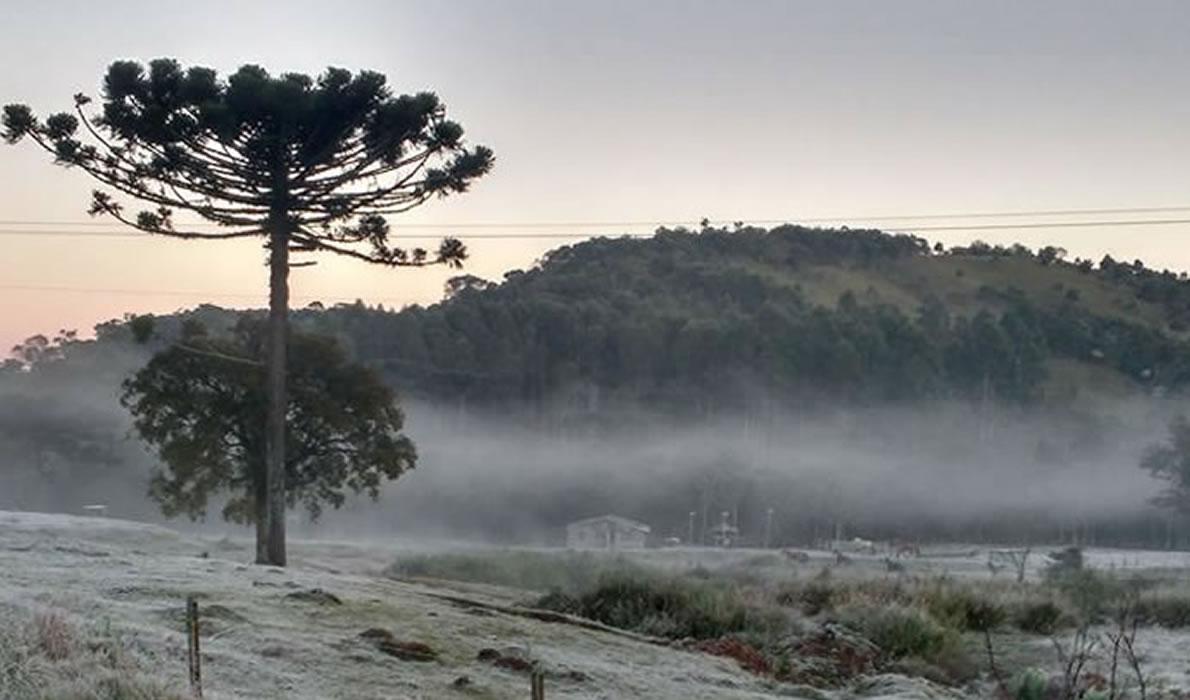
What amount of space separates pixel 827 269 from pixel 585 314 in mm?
64169

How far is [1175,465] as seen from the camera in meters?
81.2

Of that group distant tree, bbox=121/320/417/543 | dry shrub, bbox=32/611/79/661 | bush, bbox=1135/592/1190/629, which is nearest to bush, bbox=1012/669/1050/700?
dry shrub, bbox=32/611/79/661

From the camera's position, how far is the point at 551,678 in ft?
42.2

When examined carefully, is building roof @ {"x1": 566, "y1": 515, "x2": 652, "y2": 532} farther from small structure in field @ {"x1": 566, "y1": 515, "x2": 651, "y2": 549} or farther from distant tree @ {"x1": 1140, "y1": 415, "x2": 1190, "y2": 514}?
distant tree @ {"x1": 1140, "y1": 415, "x2": 1190, "y2": 514}

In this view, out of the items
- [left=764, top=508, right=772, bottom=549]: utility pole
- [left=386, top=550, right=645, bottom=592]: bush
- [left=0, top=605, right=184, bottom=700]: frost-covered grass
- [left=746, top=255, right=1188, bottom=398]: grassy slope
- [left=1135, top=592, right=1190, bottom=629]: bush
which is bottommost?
[left=764, top=508, right=772, bottom=549]: utility pole

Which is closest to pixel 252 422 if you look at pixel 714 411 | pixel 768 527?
pixel 768 527

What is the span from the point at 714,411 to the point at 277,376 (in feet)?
237

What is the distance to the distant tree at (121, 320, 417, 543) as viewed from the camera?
33781 mm

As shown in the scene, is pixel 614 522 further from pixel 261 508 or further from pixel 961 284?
pixel 961 284

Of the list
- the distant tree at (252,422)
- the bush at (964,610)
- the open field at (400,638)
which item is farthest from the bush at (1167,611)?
the distant tree at (252,422)

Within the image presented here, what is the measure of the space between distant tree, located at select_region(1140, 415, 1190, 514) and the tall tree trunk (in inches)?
2329

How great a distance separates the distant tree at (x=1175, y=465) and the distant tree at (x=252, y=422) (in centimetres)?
5486

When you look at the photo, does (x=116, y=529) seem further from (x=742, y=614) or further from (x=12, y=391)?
(x=12, y=391)

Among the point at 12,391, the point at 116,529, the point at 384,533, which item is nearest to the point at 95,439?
the point at 12,391
